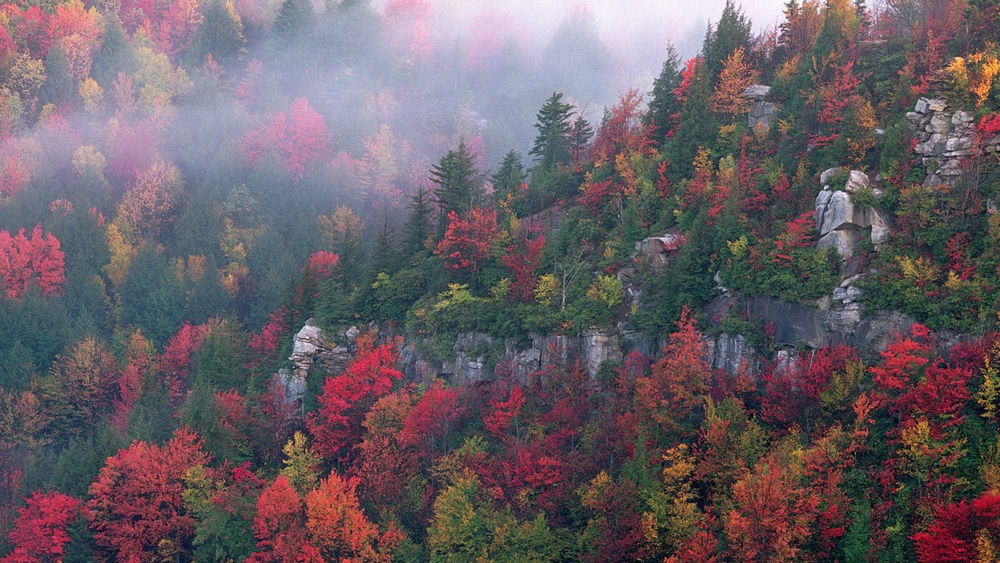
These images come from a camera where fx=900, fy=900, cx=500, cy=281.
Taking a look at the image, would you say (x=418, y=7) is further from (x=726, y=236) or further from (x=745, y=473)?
(x=745, y=473)

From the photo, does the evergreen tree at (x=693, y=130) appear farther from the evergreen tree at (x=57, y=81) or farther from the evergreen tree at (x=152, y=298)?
the evergreen tree at (x=57, y=81)

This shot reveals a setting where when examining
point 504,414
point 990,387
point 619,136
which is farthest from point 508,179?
point 990,387

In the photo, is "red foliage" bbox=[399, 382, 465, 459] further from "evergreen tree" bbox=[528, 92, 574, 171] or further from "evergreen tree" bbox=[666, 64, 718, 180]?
"evergreen tree" bbox=[528, 92, 574, 171]

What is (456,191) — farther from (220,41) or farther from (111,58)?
(111,58)

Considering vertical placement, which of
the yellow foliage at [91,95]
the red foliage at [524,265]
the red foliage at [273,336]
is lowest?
the red foliage at [273,336]

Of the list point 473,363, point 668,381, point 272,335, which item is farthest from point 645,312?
point 272,335

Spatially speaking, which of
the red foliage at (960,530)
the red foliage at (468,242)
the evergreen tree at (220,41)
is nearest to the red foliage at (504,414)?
the red foliage at (468,242)
